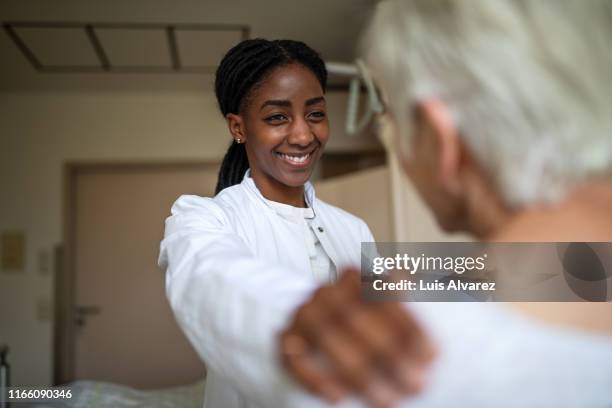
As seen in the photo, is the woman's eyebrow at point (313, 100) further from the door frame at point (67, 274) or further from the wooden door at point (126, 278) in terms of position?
the door frame at point (67, 274)

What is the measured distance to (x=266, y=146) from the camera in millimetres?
717

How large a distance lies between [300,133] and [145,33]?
2.11 meters

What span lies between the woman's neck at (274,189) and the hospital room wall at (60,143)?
258 cm

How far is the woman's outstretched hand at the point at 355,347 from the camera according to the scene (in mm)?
292

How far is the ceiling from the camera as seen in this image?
230 cm

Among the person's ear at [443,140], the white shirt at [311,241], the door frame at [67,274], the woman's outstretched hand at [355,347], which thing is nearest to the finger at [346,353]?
the woman's outstretched hand at [355,347]

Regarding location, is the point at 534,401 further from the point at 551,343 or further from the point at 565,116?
the point at 565,116

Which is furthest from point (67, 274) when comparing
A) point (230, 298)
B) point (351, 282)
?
point (351, 282)

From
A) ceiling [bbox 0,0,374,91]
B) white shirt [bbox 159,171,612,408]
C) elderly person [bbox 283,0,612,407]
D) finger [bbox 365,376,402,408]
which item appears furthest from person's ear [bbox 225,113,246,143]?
ceiling [bbox 0,0,374,91]

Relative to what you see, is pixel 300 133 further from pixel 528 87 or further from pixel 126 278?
pixel 126 278

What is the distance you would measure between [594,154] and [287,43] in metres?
0.49

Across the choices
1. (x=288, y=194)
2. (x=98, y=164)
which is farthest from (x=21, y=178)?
(x=288, y=194)

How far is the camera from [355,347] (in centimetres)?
30

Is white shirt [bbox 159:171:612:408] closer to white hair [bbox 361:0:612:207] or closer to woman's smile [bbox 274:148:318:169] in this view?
white hair [bbox 361:0:612:207]
